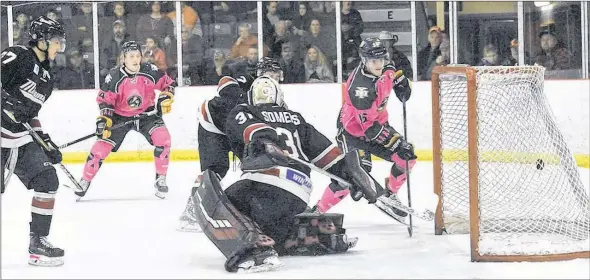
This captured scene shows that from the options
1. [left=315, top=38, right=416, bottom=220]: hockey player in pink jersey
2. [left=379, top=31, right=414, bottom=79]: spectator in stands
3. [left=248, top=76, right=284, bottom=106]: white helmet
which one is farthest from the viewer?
[left=379, top=31, right=414, bottom=79]: spectator in stands

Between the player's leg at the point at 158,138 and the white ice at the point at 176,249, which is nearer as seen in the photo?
the white ice at the point at 176,249

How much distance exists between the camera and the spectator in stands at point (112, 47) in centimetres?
819

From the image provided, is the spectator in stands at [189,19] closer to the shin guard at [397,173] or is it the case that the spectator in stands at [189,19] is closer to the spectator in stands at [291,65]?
the spectator in stands at [291,65]

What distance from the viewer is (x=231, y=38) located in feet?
27.3

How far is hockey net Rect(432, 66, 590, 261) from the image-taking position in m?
3.76

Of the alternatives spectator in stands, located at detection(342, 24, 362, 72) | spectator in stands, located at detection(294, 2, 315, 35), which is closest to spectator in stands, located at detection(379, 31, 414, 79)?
spectator in stands, located at detection(342, 24, 362, 72)

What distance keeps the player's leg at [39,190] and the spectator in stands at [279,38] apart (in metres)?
4.66

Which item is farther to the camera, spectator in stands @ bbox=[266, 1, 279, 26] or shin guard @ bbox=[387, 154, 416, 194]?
spectator in stands @ bbox=[266, 1, 279, 26]

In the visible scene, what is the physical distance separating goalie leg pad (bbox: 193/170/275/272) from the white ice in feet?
0.28

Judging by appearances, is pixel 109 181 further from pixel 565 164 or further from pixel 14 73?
pixel 565 164

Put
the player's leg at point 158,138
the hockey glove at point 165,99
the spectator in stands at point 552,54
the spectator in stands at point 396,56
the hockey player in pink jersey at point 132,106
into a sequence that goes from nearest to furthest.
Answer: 1. the hockey glove at point 165,99
2. the hockey player in pink jersey at point 132,106
3. the player's leg at point 158,138
4. the spectator in stands at point 552,54
5. the spectator in stands at point 396,56

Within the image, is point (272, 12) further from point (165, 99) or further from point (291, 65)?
point (165, 99)

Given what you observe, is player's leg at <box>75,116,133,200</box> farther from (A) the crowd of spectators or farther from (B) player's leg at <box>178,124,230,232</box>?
(A) the crowd of spectators

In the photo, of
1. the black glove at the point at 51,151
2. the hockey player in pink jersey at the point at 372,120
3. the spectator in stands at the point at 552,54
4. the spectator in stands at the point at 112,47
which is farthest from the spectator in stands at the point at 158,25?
the black glove at the point at 51,151
